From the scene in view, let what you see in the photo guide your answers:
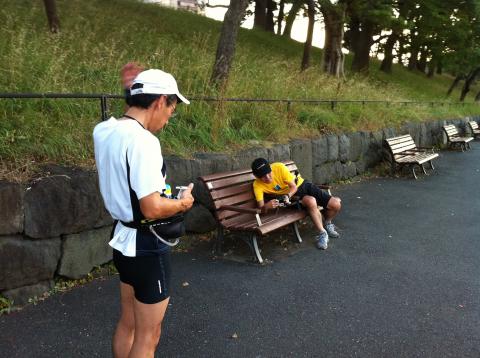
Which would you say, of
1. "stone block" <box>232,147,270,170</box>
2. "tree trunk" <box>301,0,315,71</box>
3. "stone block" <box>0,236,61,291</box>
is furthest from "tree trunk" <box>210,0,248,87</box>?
"tree trunk" <box>301,0,315,71</box>

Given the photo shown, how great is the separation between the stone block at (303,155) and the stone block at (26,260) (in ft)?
14.7

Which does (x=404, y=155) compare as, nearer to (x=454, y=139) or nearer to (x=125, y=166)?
(x=454, y=139)

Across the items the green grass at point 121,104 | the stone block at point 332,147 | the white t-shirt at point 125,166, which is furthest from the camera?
the stone block at point 332,147

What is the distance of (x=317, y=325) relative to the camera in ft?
11.8

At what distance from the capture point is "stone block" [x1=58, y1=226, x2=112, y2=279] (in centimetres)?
407

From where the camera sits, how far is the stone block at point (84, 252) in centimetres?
407

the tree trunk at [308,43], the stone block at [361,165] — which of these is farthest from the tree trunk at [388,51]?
the stone block at [361,165]

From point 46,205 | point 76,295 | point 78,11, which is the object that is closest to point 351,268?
point 76,295

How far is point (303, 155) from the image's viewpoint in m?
7.89

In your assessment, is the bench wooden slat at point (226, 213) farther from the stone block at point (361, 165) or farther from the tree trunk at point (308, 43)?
the tree trunk at point (308, 43)

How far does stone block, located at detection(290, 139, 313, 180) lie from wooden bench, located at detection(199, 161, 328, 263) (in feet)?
6.41

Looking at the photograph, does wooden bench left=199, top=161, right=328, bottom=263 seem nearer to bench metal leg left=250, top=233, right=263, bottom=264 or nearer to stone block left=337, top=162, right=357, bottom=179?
bench metal leg left=250, top=233, right=263, bottom=264

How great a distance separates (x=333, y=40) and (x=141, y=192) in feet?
49.5

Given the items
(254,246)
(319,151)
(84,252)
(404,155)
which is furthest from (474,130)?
(84,252)
